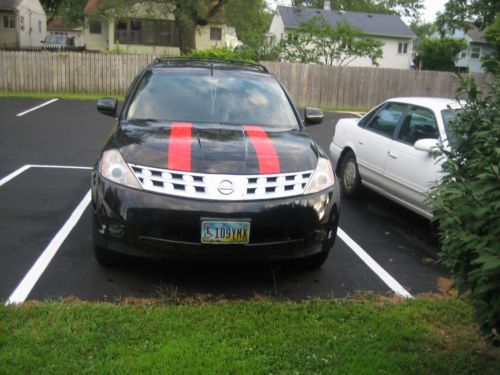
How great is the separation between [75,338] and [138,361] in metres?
0.49

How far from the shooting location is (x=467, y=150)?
326cm

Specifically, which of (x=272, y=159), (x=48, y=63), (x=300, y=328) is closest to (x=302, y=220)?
(x=272, y=159)

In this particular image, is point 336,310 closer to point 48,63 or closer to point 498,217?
point 498,217

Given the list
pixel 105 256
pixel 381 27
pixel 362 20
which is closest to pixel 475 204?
pixel 105 256

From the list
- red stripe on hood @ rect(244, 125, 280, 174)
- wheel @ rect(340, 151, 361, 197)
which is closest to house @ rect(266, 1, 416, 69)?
wheel @ rect(340, 151, 361, 197)

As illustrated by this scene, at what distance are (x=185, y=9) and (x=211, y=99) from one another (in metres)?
27.0

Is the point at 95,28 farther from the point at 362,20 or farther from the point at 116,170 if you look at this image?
the point at 116,170

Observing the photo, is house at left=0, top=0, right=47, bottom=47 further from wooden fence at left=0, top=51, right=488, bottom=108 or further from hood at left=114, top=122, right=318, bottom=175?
hood at left=114, top=122, right=318, bottom=175

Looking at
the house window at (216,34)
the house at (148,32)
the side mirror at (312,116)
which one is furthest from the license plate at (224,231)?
the house window at (216,34)

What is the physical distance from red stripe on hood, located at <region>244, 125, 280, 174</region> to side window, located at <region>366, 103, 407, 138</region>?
2.49m

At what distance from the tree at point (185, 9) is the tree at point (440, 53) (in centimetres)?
1635

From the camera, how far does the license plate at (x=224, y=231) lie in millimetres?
4043

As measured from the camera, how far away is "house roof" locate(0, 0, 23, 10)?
40500 mm

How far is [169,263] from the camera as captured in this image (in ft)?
16.0
